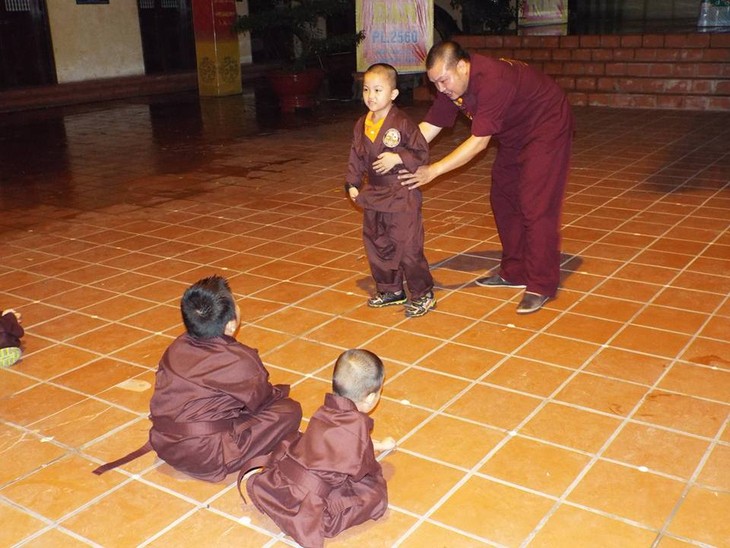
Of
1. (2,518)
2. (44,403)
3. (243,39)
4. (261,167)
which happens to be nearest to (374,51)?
(261,167)

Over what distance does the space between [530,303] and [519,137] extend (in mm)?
878

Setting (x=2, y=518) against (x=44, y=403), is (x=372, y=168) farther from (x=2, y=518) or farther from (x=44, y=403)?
(x=2, y=518)

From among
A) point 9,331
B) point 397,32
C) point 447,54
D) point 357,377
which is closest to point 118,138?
point 397,32

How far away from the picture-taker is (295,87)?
12.2 meters

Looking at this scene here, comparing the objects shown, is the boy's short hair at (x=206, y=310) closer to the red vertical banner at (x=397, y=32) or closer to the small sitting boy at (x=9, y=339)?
the small sitting boy at (x=9, y=339)

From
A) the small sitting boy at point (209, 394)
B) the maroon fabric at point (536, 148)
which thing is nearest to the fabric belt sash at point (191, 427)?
the small sitting boy at point (209, 394)

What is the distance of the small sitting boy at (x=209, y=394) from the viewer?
2.58 m

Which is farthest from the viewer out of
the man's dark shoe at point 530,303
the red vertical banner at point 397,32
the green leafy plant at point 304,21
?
the green leafy plant at point 304,21

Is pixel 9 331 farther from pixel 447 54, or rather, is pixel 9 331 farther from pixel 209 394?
pixel 447 54

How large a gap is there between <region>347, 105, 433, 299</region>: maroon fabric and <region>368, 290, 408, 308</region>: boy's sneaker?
0.42ft

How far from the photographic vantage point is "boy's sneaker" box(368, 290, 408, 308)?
13.8 feet

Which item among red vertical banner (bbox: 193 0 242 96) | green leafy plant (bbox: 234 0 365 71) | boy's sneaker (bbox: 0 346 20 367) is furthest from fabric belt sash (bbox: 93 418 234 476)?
red vertical banner (bbox: 193 0 242 96)

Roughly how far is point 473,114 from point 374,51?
8.20 m

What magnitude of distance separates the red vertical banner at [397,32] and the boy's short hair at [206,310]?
31.0 ft
